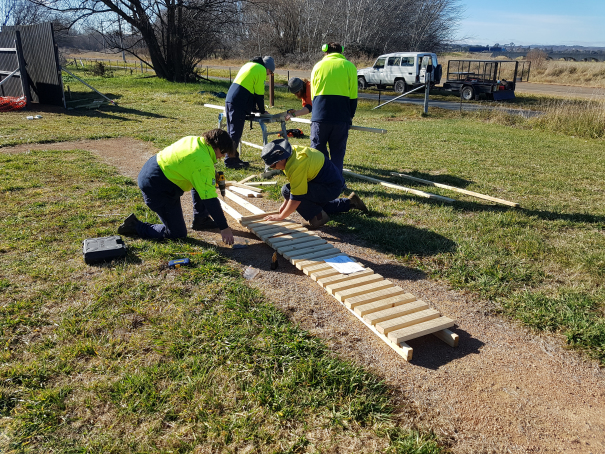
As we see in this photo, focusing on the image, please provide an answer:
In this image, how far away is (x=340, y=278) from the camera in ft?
12.9

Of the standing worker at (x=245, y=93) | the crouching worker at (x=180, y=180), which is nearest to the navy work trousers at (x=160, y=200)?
the crouching worker at (x=180, y=180)

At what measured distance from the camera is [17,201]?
19.4 feet

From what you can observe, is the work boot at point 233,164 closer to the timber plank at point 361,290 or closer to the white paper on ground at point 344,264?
the white paper on ground at point 344,264

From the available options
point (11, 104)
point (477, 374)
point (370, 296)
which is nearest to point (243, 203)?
point (370, 296)

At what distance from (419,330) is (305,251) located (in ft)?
5.38

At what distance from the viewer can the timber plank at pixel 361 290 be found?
3621 millimetres

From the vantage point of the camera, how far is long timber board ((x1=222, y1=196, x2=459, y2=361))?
3207 millimetres

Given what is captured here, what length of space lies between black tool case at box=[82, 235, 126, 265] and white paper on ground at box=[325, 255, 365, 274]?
210 centimetres

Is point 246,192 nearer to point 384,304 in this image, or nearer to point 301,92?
point 301,92

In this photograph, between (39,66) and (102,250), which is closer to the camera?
(102,250)

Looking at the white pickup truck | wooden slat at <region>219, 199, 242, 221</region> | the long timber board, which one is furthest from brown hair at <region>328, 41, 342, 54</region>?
the white pickup truck

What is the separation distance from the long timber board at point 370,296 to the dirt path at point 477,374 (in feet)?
0.41

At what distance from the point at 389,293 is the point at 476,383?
104cm

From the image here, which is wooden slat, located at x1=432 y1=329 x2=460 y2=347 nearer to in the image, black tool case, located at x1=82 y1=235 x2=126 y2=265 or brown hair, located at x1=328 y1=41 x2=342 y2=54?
black tool case, located at x1=82 y1=235 x2=126 y2=265
